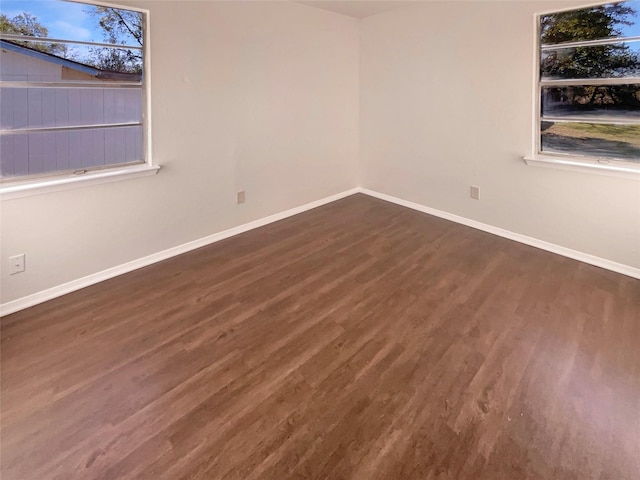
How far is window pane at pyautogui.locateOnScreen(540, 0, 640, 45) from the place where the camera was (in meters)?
2.80

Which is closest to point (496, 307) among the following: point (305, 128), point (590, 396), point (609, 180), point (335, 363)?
point (590, 396)

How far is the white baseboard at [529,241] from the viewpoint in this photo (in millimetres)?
3115

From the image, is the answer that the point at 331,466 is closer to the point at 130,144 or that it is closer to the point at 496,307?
the point at 496,307

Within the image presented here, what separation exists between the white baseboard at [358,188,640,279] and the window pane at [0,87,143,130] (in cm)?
306

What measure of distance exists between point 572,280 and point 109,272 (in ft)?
11.9

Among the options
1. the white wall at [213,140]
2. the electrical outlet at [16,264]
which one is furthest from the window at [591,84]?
the electrical outlet at [16,264]

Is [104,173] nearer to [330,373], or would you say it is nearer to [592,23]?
[330,373]

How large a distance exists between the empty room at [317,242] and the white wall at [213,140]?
0.07 feet

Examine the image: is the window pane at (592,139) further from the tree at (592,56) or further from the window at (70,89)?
the window at (70,89)

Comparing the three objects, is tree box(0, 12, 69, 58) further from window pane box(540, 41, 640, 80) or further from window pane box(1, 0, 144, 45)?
window pane box(540, 41, 640, 80)

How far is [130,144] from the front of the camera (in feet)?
9.88

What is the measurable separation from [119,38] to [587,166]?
3.76 metres

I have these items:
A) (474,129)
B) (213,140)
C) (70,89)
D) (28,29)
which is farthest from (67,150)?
(474,129)

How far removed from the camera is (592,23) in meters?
2.98
